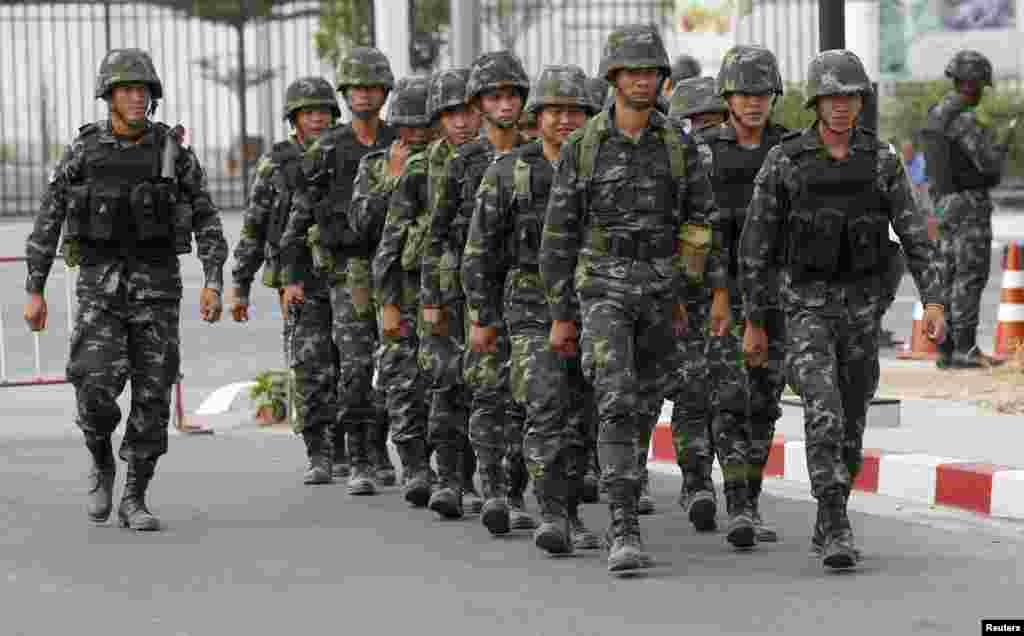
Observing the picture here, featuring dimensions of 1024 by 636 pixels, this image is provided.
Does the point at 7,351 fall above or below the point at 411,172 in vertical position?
below

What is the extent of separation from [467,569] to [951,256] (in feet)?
25.5

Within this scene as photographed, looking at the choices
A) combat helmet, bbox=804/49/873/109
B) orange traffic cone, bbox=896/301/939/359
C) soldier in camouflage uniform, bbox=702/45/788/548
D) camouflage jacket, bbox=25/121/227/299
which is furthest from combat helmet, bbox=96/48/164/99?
orange traffic cone, bbox=896/301/939/359

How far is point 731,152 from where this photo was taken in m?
10.2

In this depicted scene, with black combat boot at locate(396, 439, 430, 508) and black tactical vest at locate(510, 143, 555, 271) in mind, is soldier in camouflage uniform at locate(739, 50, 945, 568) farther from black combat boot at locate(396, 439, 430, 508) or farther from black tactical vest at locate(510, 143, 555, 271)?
black combat boot at locate(396, 439, 430, 508)

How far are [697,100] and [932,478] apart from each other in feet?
6.19

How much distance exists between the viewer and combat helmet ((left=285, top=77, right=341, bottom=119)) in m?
11.9

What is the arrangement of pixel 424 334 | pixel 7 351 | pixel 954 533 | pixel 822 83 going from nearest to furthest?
1. pixel 822 83
2. pixel 954 533
3. pixel 424 334
4. pixel 7 351

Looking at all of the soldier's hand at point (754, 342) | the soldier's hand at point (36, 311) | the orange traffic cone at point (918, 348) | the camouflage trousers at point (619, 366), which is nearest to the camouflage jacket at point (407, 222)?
the soldier's hand at point (36, 311)

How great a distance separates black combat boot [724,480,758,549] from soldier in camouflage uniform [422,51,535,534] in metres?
0.86

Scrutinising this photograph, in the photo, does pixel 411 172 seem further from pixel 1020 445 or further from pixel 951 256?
pixel 951 256

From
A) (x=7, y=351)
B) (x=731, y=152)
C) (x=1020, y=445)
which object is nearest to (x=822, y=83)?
(x=731, y=152)

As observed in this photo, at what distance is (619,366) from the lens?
8.91 metres

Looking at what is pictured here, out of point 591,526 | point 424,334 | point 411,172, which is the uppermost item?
point 411,172

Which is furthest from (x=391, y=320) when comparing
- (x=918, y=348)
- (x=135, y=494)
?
(x=918, y=348)
